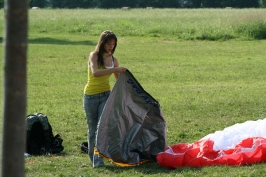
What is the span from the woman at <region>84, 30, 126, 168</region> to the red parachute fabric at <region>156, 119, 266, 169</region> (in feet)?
2.86

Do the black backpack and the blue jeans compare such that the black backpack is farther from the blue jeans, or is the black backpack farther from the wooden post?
the wooden post

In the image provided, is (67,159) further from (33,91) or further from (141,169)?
(33,91)

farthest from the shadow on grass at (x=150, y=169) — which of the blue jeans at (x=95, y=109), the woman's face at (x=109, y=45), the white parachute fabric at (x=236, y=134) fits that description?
the woman's face at (x=109, y=45)

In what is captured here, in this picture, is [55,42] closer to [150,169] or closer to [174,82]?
[174,82]

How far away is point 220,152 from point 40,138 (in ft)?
8.64

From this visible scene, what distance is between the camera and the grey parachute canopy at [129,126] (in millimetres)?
7172

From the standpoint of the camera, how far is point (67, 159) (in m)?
7.75

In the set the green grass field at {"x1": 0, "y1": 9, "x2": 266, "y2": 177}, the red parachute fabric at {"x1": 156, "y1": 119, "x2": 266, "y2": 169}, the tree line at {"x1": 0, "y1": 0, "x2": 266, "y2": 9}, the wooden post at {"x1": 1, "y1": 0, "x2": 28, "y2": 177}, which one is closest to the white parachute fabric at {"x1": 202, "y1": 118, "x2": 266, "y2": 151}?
the red parachute fabric at {"x1": 156, "y1": 119, "x2": 266, "y2": 169}

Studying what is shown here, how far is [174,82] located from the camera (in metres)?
15.6

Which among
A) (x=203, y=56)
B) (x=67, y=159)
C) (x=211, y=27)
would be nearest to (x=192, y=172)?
(x=67, y=159)

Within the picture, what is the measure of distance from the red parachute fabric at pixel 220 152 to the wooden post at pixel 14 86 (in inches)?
166

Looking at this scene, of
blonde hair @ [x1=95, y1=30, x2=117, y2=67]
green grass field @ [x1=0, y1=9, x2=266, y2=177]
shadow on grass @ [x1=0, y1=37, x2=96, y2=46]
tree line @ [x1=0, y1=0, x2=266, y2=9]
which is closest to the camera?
blonde hair @ [x1=95, y1=30, x2=117, y2=67]

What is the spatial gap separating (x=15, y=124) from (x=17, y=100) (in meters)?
0.12

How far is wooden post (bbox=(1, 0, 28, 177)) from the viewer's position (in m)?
2.88
